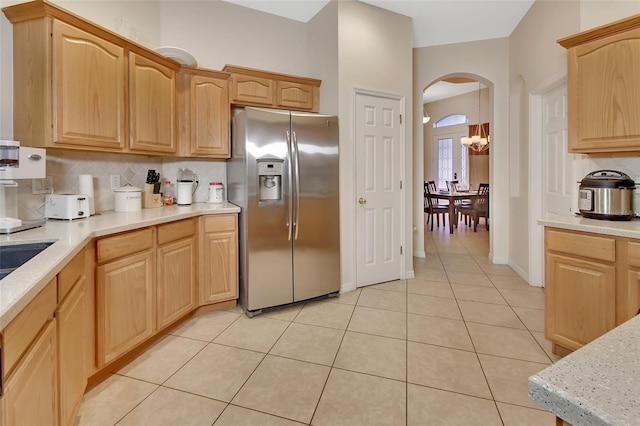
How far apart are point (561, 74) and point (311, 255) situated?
266 cm

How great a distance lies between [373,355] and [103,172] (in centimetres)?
248

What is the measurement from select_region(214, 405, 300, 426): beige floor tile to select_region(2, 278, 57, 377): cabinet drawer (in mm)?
899

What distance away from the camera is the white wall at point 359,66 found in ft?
10.6

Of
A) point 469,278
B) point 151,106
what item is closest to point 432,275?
point 469,278

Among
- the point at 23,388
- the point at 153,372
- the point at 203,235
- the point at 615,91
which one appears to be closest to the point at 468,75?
the point at 615,91

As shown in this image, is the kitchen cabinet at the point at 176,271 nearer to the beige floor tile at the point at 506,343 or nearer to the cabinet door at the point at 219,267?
the cabinet door at the point at 219,267

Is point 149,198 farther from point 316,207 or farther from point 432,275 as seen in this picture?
point 432,275

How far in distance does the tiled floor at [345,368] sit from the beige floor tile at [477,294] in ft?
0.09

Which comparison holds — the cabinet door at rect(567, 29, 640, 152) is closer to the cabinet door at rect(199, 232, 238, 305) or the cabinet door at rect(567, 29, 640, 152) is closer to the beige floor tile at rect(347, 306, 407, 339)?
the beige floor tile at rect(347, 306, 407, 339)

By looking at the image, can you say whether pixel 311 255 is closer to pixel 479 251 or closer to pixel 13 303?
pixel 13 303

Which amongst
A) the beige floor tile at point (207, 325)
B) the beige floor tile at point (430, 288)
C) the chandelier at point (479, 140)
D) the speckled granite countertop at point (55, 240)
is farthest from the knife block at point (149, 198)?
the chandelier at point (479, 140)

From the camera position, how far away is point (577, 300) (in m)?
1.96

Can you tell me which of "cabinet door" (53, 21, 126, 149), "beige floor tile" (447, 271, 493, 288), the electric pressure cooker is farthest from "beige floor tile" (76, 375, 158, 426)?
"beige floor tile" (447, 271, 493, 288)

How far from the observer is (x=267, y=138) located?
2.71m
